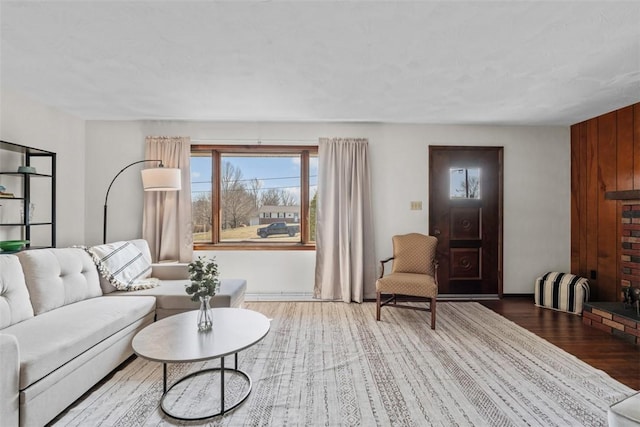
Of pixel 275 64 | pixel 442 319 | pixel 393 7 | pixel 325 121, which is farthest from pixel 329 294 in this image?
pixel 393 7

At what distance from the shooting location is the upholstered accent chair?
3.45m

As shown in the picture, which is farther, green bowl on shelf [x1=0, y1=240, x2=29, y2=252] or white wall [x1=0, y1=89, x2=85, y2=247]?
white wall [x1=0, y1=89, x2=85, y2=247]

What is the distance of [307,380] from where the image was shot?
2.28 m

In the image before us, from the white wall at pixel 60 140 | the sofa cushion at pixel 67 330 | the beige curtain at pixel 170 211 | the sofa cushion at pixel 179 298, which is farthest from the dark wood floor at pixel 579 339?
the white wall at pixel 60 140

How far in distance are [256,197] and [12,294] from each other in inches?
108

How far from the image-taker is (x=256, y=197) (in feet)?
14.8

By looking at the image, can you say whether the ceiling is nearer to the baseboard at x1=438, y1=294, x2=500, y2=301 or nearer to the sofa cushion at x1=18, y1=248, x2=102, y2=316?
the sofa cushion at x1=18, y1=248, x2=102, y2=316

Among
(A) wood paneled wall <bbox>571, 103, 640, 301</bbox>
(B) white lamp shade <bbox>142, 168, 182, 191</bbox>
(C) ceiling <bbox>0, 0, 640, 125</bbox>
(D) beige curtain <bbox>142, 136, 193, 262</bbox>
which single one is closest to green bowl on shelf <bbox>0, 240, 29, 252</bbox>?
(B) white lamp shade <bbox>142, 168, 182, 191</bbox>

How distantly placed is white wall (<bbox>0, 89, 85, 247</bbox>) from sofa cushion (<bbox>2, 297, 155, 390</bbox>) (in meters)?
1.54

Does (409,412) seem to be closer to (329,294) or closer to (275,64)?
(329,294)

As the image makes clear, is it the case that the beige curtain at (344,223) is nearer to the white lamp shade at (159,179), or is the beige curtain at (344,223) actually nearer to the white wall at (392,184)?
the white wall at (392,184)

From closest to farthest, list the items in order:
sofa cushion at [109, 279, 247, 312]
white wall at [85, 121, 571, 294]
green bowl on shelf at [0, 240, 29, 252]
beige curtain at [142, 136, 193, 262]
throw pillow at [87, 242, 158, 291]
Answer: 1. green bowl on shelf at [0, 240, 29, 252]
2. sofa cushion at [109, 279, 247, 312]
3. throw pillow at [87, 242, 158, 291]
4. beige curtain at [142, 136, 193, 262]
5. white wall at [85, 121, 571, 294]

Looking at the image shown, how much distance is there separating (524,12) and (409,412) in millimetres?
2500

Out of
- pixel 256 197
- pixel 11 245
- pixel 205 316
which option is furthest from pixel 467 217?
pixel 11 245
